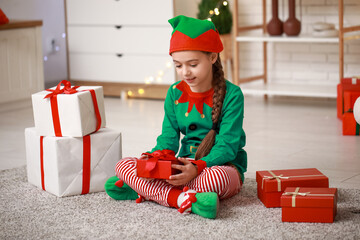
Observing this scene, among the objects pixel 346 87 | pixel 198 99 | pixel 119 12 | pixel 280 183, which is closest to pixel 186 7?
pixel 119 12

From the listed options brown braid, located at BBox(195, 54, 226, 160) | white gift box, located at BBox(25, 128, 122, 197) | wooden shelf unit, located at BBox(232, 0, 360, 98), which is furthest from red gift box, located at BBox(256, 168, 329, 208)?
wooden shelf unit, located at BBox(232, 0, 360, 98)

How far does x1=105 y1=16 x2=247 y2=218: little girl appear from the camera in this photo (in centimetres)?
183

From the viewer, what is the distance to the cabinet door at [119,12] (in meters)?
4.15

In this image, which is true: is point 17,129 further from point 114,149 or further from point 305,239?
point 305,239


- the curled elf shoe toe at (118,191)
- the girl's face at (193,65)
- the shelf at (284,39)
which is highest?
the shelf at (284,39)

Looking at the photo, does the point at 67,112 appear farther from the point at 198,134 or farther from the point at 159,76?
the point at 159,76

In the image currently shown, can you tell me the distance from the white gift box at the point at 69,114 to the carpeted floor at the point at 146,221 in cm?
24

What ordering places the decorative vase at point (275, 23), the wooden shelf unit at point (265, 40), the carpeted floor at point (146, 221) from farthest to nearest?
1. the decorative vase at point (275, 23)
2. the wooden shelf unit at point (265, 40)
3. the carpeted floor at point (146, 221)

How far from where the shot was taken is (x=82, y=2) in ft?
14.8

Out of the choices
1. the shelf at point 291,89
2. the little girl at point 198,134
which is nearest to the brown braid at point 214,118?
the little girl at point 198,134

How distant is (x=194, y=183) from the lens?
72.8 inches

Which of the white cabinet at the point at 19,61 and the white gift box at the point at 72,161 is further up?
the white cabinet at the point at 19,61

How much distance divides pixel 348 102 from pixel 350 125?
23cm

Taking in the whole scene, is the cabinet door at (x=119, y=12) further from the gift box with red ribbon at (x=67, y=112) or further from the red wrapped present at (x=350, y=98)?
the gift box with red ribbon at (x=67, y=112)
